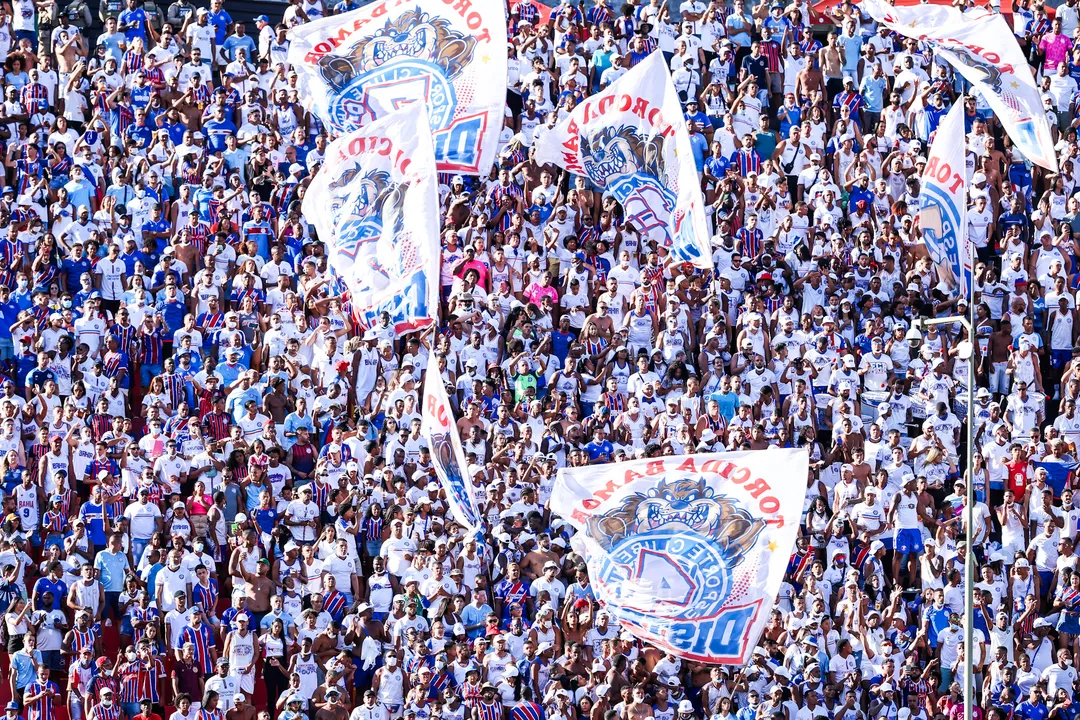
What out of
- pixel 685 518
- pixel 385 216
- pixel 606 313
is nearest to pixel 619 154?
pixel 606 313

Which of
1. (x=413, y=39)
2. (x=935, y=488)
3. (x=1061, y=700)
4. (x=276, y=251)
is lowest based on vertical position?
(x=1061, y=700)

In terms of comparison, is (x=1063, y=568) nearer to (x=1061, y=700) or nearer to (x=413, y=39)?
(x=1061, y=700)

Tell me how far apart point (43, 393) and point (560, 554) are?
509cm

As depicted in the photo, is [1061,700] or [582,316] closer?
[1061,700]

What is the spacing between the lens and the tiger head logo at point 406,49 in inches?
1005

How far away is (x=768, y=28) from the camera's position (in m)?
30.2

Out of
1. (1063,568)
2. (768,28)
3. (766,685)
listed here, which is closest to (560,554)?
(766,685)

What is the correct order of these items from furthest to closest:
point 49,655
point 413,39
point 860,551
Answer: point 413,39, point 860,551, point 49,655

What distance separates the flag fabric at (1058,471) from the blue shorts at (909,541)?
5.16 feet

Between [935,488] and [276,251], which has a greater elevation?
[276,251]

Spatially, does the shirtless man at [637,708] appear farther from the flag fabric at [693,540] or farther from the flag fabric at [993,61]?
the flag fabric at [993,61]

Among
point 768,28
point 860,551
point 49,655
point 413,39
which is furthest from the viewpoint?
point 768,28

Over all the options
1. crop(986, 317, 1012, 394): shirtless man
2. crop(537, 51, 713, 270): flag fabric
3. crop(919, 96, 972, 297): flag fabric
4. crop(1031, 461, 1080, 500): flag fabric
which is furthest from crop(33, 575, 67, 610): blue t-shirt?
crop(986, 317, 1012, 394): shirtless man

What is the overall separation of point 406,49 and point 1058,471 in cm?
750
